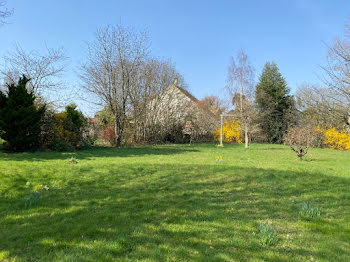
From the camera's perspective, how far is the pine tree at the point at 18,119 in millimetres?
9562

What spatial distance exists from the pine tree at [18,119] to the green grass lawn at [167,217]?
4434mm

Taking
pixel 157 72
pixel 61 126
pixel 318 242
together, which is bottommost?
pixel 318 242

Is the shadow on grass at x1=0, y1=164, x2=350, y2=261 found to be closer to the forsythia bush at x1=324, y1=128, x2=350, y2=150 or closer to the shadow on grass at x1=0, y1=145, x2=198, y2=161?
the shadow on grass at x1=0, y1=145, x2=198, y2=161

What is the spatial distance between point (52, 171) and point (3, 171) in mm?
1008

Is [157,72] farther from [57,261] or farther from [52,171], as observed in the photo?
[57,261]

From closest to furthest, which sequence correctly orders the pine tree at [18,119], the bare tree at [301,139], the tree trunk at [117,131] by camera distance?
the pine tree at [18,119], the bare tree at [301,139], the tree trunk at [117,131]

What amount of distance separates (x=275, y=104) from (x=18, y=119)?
78.7ft

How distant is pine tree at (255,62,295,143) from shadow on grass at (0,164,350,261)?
21.3 m

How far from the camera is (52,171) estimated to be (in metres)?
5.99

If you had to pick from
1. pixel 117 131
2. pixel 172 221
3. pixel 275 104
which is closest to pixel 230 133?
pixel 275 104

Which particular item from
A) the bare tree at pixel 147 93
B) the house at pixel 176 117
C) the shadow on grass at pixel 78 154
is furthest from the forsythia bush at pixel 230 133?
A: the shadow on grass at pixel 78 154

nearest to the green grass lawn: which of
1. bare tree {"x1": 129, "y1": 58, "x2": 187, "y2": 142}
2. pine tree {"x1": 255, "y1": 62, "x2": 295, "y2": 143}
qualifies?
bare tree {"x1": 129, "y1": 58, "x2": 187, "y2": 142}

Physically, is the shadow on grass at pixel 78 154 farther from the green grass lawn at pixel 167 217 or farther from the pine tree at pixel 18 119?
the green grass lawn at pixel 167 217

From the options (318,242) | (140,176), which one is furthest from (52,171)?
(318,242)
